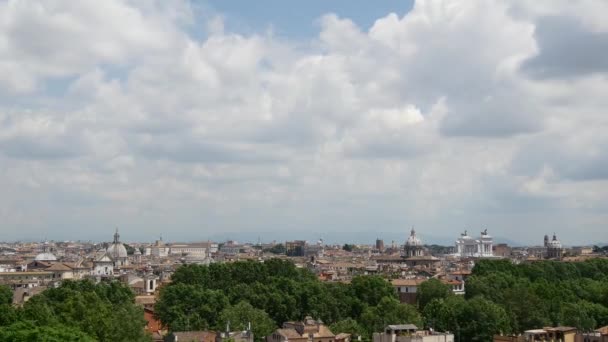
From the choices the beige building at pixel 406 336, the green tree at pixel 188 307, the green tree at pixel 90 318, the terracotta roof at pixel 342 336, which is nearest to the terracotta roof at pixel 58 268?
the green tree at pixel 188 307

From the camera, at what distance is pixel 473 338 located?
159 feet

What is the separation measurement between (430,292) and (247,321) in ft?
79.6

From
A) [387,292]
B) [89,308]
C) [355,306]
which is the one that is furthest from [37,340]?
[387,292]

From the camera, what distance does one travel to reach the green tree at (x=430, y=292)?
2611 inches

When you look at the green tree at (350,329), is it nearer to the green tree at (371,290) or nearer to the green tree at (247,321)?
the green tree at (247,321)

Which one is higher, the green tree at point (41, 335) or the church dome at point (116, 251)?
the church dome at point (116, 251)

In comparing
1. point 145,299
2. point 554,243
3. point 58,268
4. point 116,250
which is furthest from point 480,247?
point 145,299

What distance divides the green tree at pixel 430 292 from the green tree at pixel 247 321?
2172 cm

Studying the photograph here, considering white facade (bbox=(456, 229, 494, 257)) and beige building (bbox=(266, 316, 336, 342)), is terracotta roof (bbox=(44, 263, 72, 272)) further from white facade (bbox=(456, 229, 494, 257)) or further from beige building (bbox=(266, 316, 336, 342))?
white facade (bbox=(456, 229, 494, 257))

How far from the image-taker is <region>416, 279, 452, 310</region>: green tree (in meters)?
66.3

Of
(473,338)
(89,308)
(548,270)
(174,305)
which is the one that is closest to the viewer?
(89,308)

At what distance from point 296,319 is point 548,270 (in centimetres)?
4203

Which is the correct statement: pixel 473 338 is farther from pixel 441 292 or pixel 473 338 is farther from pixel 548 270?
pixel 548 270

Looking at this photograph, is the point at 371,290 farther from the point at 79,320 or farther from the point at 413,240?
the point at 413,240
